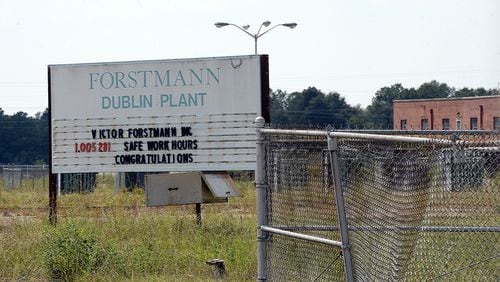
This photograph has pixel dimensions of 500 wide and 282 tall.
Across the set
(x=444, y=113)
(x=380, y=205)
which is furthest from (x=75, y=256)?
(x=444, y=113)

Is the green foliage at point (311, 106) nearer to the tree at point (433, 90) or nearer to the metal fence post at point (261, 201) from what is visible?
the tree at point (433, 90)

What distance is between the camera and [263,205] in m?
9.48

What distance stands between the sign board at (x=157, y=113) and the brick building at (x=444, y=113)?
35575mm

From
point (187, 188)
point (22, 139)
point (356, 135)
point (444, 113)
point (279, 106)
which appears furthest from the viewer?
point (22, 139)

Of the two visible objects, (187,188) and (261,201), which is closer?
(261,201)

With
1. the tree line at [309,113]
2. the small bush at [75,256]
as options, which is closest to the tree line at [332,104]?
the tree line at [309,113]

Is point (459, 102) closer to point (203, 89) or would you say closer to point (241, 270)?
point (203, 89)

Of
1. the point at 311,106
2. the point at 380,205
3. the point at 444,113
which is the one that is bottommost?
the point at 380,205

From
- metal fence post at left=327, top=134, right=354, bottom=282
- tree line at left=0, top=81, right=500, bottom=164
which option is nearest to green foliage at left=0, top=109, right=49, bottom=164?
tree line at left=0, top=81, right=500, bottom=164

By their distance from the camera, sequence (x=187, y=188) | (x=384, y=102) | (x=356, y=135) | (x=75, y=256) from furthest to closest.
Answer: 1. (x=384, y=102)
2. (x=187, y=188)
3. (x=75, y=256)
4. (x=356, y=135)

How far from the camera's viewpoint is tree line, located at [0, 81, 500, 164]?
9356 cm

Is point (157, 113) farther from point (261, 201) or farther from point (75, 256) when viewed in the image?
point (261, 201)

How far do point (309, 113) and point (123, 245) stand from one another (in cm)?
8458

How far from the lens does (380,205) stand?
7.26 meters
